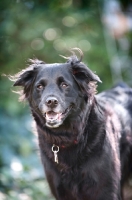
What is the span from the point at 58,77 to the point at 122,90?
1.56 m

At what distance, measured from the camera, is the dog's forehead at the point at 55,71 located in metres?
4.46

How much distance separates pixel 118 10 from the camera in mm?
11977

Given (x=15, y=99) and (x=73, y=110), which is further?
(x=15, y=99)

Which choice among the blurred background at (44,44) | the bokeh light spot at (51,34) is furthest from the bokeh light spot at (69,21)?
the bokeh light spot at (51,34)

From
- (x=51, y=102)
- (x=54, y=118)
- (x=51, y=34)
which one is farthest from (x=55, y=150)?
(x=51, y=34)

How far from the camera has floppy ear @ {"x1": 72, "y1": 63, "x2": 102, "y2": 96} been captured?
4.52 meters

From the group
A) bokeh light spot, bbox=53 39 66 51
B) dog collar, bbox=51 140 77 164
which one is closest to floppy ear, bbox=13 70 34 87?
dog collar, bbox=51 140 77 164

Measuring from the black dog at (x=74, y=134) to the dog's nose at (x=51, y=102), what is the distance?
0.30 feet

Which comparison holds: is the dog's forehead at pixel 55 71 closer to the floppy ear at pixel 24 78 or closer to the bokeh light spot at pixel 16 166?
the floppy ear at pixel 24 78

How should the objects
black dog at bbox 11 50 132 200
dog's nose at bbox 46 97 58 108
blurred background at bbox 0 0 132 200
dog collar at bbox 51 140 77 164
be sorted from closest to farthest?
dog's nose at bbox 46 97 58 108 < black dog at bbox 11 50 132 200 < dog collar at bbox 51 140 77 164 < blurred background at bbox 0 0 132 200

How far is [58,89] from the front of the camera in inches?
173

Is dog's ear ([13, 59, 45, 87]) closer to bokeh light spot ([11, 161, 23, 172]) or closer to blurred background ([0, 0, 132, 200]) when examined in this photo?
bokeh light spot ([11, 161, 23, 172])

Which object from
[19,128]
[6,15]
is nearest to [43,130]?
[19,128]

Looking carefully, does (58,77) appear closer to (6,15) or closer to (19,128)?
(19,128)
